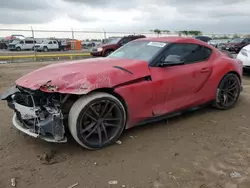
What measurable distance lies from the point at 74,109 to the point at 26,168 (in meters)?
0.90

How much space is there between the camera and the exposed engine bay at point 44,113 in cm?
334

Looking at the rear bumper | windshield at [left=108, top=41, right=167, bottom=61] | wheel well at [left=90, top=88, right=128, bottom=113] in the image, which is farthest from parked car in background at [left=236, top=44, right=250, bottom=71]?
the rear bumper

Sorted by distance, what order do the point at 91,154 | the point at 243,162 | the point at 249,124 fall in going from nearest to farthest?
the point at 243,162, the point at 91,154, the point at 249,124

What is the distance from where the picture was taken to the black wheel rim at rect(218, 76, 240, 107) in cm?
514

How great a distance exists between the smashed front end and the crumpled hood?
0.46ft

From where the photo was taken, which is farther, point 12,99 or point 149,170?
point 12,99

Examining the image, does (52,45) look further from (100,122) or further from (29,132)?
(100,122)

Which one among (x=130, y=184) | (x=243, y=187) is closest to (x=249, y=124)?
(x=243, y=187)

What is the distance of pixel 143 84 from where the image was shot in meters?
3.87

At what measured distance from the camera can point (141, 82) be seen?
3.88 meters

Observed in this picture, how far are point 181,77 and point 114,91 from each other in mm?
1269

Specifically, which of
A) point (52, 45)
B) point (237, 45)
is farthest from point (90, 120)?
point (52, 45)

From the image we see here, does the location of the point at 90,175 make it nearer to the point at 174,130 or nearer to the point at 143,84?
the point at 143,84

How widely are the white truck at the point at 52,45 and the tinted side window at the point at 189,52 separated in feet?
102
